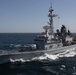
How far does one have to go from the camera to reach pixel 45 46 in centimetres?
4319

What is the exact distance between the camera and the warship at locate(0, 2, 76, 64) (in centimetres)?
3787

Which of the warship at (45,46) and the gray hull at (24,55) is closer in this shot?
the gray hull at (24,55)

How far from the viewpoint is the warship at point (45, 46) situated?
1491 inches

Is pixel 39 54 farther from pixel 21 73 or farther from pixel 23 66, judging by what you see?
pixel 21 73

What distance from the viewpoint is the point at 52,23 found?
4794cm

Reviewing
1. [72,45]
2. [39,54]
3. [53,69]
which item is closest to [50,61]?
[39,54]

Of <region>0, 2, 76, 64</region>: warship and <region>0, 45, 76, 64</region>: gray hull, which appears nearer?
<region>0, 45, 76, 64</region>: gray hull

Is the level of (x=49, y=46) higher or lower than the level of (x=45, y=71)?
higher

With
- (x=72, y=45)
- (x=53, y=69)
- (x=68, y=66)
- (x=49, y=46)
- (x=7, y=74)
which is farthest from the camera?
(x=72, y=45)

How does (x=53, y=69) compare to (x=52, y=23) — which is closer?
(x=53, y=69)

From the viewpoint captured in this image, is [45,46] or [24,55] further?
[45,46]

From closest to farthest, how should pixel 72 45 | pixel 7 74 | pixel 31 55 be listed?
pixel 7 74
pixel 31 55
pixel 72 45

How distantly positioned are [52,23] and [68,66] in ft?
50.3

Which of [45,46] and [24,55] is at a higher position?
[45,46]
